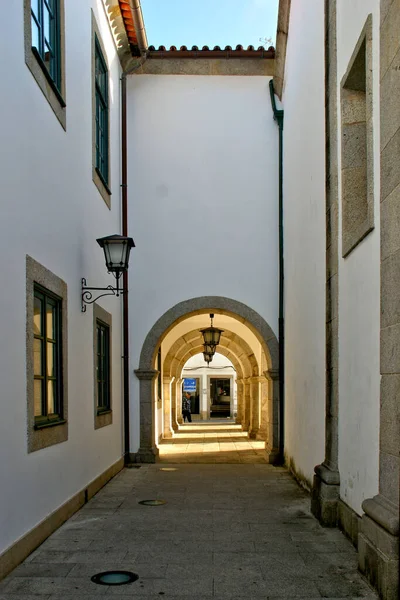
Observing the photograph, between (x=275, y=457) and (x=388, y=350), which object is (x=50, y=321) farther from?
(x=275, y=457)

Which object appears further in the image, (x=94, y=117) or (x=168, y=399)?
(x=168, y=399)

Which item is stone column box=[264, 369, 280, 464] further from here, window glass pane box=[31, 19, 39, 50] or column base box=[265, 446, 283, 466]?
window glass pane box=[31, 19, 39, 50]

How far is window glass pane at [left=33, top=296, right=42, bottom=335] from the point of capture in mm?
6152

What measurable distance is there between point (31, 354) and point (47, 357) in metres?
0.90

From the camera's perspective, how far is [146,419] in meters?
12.0

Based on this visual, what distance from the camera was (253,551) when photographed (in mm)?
5746

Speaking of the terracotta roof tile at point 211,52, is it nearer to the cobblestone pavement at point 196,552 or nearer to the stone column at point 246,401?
the cobblestone pavement at point 196,552

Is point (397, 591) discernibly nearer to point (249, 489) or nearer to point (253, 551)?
point (253, 551)

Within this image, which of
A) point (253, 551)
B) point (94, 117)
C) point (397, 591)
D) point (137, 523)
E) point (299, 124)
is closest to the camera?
point (397, 591)

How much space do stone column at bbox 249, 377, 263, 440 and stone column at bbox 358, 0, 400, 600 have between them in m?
13.3

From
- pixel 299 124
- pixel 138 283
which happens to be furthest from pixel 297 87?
pixel 138 283

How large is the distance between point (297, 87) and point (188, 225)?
3170mm

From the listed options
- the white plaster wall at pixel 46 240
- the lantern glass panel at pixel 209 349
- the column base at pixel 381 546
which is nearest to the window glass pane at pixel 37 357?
the white plaster wall at pixel 46 240

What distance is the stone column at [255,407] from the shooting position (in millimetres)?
18062
